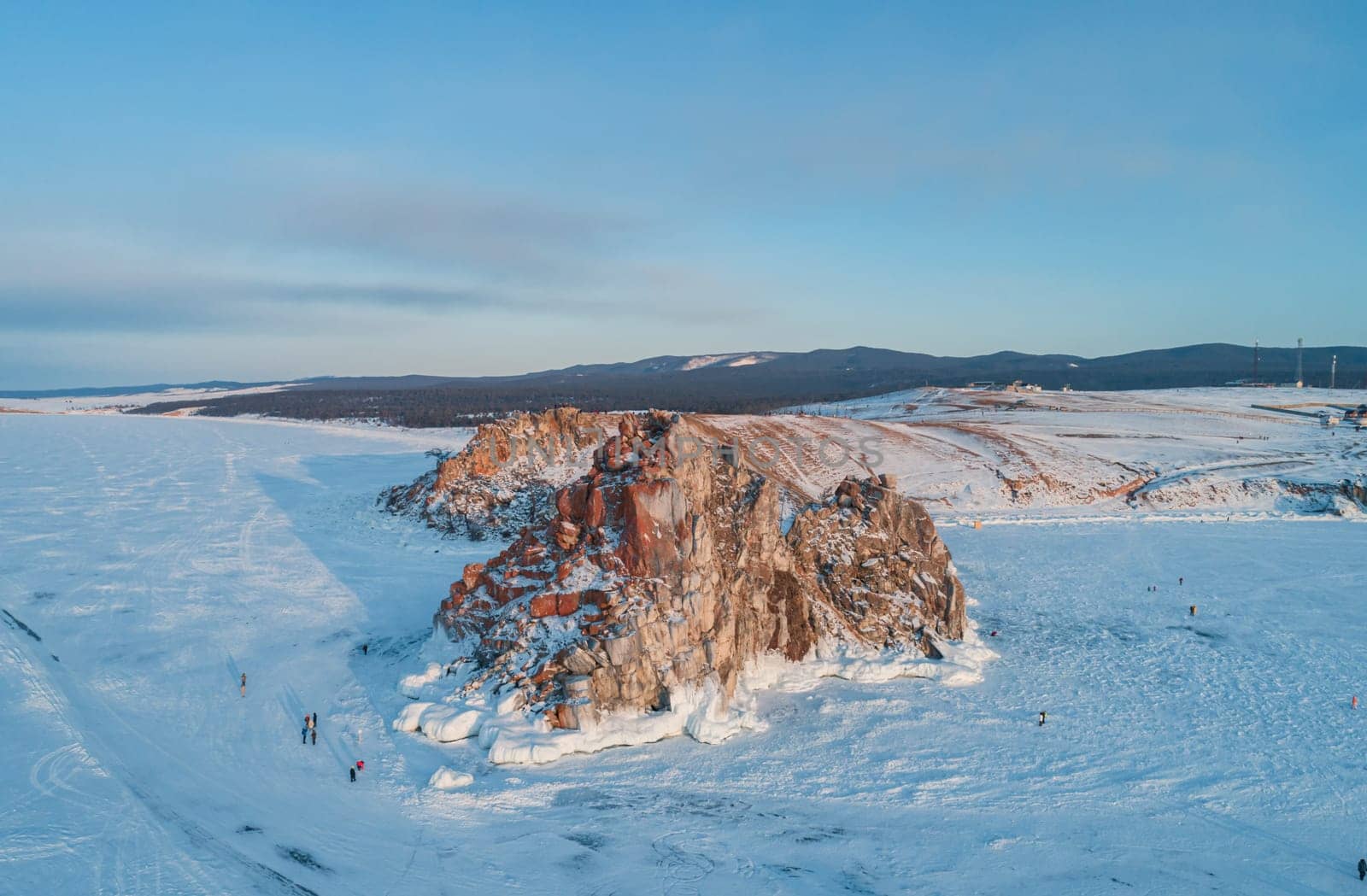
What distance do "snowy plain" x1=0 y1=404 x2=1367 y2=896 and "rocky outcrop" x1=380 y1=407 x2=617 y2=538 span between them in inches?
303

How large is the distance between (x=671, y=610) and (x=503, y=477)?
28.7 meters

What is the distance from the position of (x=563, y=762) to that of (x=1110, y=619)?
2545 cm

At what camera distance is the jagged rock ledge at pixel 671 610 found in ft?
71.8

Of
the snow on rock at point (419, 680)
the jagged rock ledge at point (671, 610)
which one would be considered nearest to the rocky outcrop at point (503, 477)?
the jagged rock ledge at point (671, 610)

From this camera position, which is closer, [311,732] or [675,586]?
[311,732]

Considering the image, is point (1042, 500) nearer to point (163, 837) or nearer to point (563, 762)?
point (563, 762)

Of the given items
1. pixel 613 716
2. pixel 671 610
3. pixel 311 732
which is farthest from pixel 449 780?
pixel 671 610

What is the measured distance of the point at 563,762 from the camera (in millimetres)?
20188

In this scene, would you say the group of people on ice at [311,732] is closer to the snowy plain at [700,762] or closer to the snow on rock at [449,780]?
the snowy plain at [700,762]

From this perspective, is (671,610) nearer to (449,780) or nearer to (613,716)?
(613,716)

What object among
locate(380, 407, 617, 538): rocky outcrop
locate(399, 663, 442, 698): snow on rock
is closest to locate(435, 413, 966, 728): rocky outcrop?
locate(399, 663, 442, 698): snow on rock

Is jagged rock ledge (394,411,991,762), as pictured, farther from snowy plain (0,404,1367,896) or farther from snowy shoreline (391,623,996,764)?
snowy plain (0,404,1367,896)

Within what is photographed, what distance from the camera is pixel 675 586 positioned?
2377cm

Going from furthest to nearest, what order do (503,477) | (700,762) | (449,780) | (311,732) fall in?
1. (503,477)
2. (311,732)
3. (700,762)
4. (449,780)
